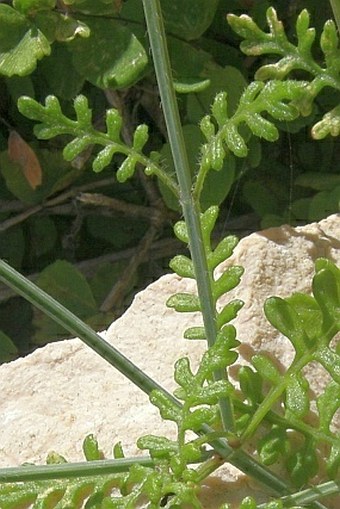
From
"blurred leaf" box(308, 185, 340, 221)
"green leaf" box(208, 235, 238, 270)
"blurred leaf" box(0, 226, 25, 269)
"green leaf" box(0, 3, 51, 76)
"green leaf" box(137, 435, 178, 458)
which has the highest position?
"green leaf" box(0, 3, 51, 76)

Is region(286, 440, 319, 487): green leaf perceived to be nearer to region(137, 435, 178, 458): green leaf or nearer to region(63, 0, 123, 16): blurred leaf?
region(137, 435, 178, 458): green leaf

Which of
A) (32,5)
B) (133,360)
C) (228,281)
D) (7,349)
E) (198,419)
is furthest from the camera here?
(7,349)

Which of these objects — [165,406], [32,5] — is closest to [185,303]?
[165,406]

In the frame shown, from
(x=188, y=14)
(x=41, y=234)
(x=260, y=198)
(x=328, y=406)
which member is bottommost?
(x=328, y=406)

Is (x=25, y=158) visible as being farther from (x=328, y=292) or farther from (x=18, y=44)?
(x=328, y=292)

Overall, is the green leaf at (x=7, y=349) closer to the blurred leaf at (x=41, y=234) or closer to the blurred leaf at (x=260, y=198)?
the blurred leaf at (x=41, y=234)

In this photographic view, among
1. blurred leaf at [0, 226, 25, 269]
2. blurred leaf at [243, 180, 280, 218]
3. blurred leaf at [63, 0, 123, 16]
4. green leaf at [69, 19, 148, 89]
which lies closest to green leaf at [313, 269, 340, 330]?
green leaf at [69, 19, 148, 89]

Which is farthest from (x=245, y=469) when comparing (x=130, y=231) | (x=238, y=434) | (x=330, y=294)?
(x=130, y=231)
